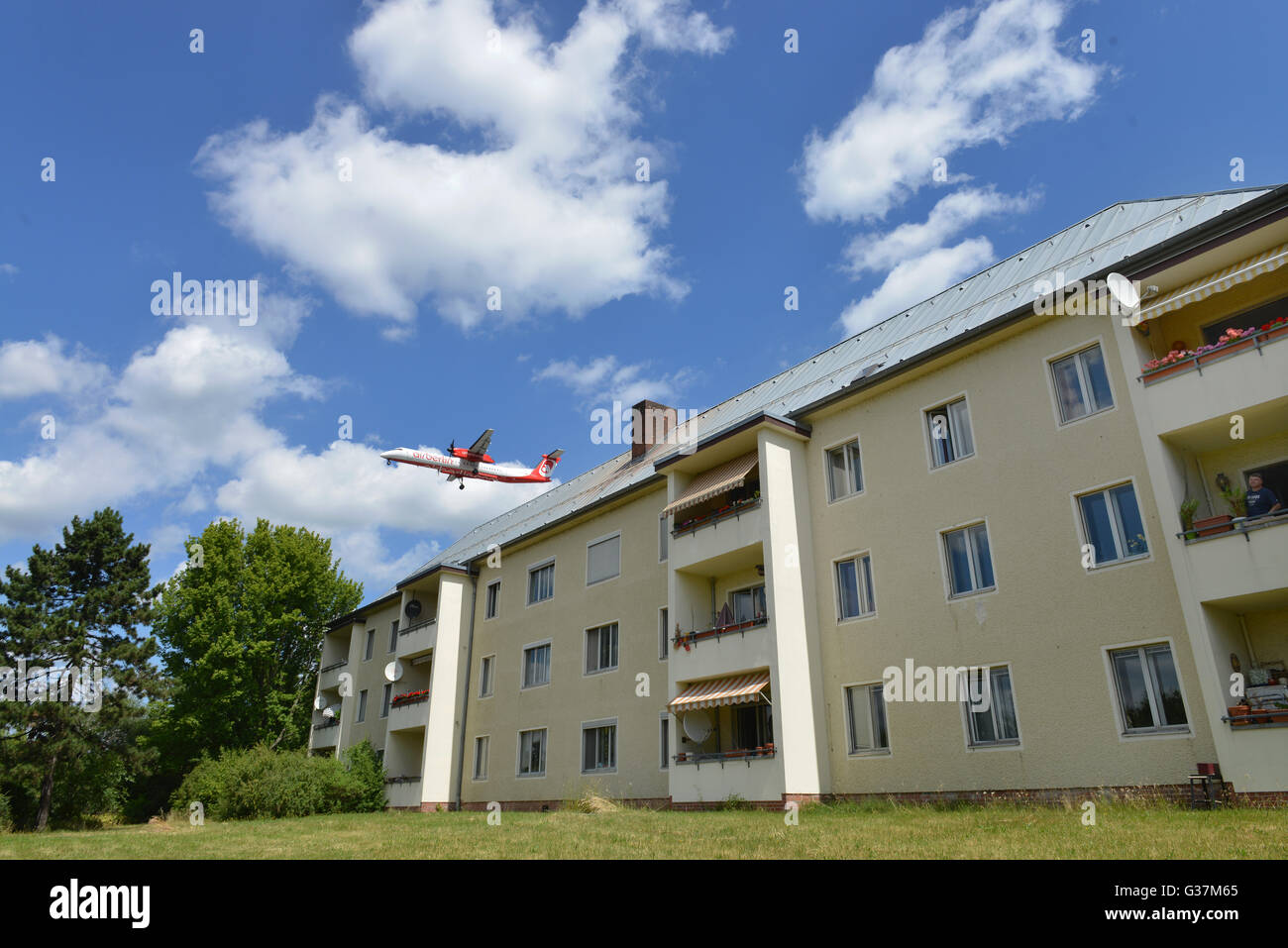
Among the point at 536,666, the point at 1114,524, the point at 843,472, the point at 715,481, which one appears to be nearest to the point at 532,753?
the point at 536,666

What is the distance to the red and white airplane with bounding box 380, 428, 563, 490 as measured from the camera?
43.5 metres

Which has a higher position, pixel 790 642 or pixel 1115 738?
pixel 790 642

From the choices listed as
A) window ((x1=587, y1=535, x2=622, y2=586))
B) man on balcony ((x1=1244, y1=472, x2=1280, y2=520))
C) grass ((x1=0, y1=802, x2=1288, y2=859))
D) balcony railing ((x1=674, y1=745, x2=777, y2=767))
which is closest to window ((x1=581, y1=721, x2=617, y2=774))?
balcony railing ((x1=674, y1=745, x2=777, y2=767))

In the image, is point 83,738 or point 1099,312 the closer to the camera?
point 1099,312

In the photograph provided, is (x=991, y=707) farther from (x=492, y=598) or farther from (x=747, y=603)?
(x=492, y=598)

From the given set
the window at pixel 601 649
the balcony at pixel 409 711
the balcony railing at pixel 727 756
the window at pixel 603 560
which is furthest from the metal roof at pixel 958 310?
the balcony railing at pixel 727 756

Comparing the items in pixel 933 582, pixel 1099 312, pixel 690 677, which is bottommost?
pixel 690 677

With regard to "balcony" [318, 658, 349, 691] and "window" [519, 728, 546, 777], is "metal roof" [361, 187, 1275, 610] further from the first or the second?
Answer: "balcony" [318, 658, 349, 691]

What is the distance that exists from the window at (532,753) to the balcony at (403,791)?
4.65 m

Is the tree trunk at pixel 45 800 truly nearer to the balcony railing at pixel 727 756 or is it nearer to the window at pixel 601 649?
the window at pixel 601 649
